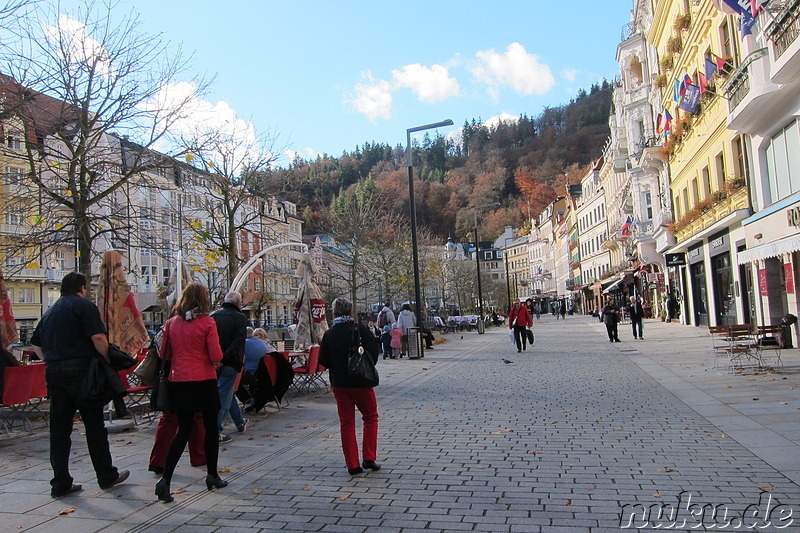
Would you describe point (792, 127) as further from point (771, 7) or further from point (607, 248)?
point (607, 248)

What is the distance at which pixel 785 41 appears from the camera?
13.5 metres

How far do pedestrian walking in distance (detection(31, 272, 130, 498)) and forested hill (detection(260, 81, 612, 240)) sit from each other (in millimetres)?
91036

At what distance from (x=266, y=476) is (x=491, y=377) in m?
8.94

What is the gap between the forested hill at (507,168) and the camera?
394ft

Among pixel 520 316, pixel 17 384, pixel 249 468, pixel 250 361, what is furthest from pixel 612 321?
pixel 17 384

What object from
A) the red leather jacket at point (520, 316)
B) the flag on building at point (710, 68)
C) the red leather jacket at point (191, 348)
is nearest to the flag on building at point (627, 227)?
the red leather jacket at point (520, 316)

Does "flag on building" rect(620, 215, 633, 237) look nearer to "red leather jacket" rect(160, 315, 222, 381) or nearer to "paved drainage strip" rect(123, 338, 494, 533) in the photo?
"paved drainage strip" rect(123, 338, 494, 533)

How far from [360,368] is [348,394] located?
1.05 ft

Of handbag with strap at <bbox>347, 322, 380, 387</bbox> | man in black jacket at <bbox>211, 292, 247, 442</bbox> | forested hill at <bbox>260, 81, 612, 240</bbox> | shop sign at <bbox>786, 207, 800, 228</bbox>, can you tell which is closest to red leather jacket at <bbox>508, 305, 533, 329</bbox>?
shop sign at <bbox>786, 207, 800, 228</bbox>

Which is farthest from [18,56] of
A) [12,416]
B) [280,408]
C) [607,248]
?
[607,248]

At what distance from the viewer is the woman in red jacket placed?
18.0ft

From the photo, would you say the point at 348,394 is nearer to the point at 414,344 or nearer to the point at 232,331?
the point at 232,331

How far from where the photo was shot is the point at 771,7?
13828 mm

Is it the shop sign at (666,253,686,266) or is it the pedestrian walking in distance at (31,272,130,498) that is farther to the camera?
the shop sign at (666,253,686,266)
